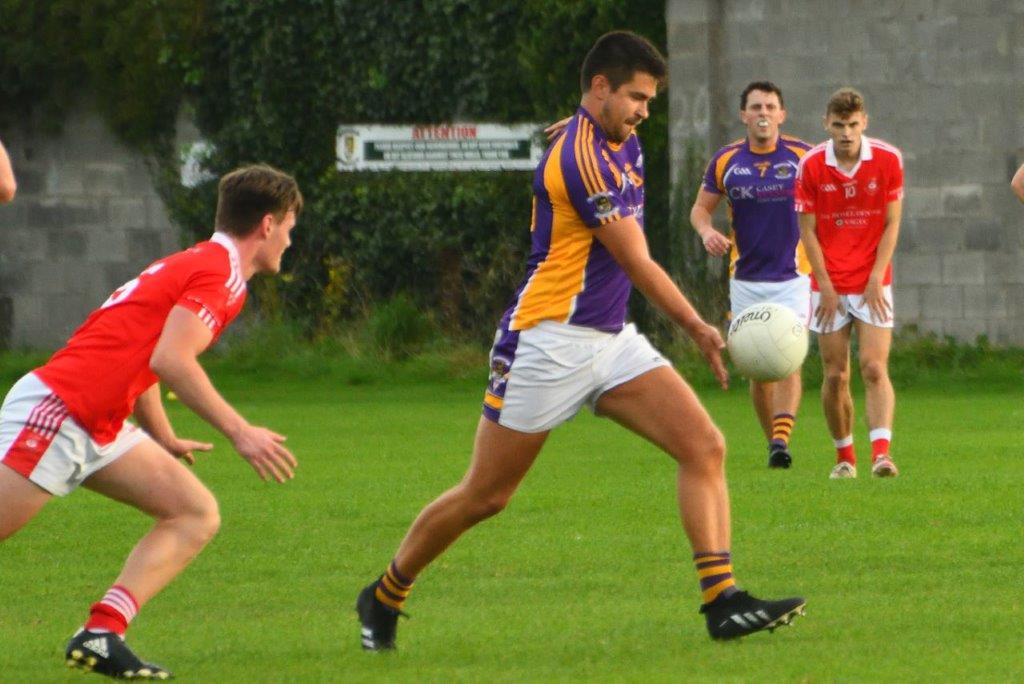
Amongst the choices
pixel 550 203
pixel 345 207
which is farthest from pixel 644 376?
pixel 345 207

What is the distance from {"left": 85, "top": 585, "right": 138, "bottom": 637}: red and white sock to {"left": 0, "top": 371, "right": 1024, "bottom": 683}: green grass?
326mm

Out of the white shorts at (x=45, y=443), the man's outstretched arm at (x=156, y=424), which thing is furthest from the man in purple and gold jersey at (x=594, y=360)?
the white shorts at (x=45, y=443)

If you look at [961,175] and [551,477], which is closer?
[551,477]

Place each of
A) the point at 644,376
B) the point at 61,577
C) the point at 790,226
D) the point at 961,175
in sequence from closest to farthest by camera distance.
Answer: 1. the point at 644,376
2. the point at 61,577
3. the point at 790,226
4. the point at 961,175

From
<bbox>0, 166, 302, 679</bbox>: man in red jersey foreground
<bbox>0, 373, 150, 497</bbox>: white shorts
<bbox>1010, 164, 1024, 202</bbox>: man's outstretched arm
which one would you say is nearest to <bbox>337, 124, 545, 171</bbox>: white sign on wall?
<bbox>1010, 164, 1024, 202</bbox>: man's outstretched arm

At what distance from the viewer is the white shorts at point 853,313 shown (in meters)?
12.2

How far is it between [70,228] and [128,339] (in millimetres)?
20076

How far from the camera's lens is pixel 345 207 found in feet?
80.6

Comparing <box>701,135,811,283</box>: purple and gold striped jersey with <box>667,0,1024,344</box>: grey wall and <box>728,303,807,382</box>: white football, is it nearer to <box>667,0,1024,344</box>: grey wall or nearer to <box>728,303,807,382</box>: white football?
<box>728,303,807,382</box>: white football

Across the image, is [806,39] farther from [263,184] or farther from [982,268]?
[263,184]

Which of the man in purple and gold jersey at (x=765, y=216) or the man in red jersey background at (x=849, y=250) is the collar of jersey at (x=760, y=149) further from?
the man in red jersey background at (x=849, y=250)

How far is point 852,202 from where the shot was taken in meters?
12.4

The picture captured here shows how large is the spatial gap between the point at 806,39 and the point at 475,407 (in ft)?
18.6

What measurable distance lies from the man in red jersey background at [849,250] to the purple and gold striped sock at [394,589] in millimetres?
5485
